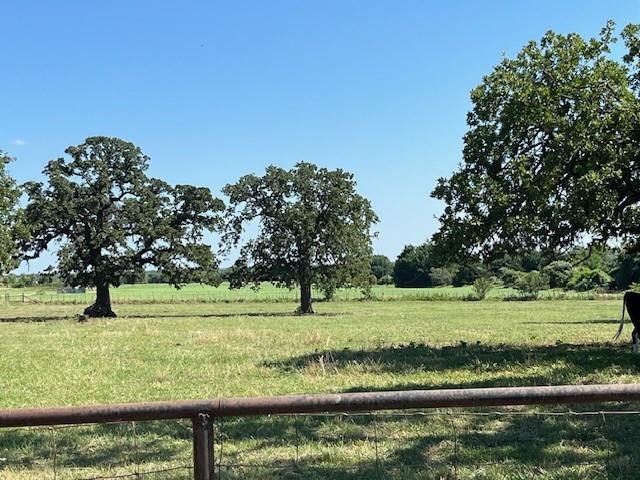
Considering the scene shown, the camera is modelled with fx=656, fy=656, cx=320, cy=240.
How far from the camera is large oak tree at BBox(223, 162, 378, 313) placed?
156 feet

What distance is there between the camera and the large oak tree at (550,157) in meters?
14.8

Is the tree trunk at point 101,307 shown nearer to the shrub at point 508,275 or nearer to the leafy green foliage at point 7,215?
the leafy green foliage at point 7,215

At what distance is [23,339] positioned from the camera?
80.0 feet

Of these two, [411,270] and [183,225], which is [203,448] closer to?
[183,225]

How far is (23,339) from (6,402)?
556 inches

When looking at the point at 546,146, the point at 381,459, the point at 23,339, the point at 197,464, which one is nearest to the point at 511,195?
the point at 546,146

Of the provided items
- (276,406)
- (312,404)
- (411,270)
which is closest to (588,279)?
(411,270)

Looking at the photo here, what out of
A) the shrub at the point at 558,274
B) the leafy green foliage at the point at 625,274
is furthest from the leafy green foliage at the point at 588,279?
the shrub at the point at 558,274

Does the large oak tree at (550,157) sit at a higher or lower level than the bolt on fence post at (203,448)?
higher

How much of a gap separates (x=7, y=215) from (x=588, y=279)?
68.9 meters

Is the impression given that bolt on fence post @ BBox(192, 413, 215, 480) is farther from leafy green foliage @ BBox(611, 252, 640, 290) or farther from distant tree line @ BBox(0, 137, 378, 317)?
leafy green foliage @ BBox(611, 252, 640, 290)

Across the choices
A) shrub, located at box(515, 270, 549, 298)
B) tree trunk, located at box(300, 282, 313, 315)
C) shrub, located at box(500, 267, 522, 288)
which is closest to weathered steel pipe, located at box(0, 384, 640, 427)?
tree trunk, located at box(300, 282, 313, 315)

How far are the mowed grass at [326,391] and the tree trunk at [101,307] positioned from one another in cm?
2105

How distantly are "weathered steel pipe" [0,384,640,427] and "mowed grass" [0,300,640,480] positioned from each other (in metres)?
2.49
